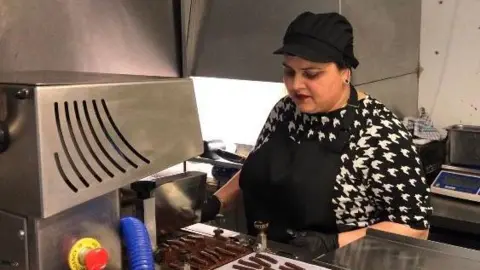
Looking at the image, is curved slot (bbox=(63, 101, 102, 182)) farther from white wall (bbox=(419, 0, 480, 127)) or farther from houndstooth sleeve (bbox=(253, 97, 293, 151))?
white wall (bbox=(419, 0, 480, 127))

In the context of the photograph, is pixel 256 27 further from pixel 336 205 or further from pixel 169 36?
pixel 336 205

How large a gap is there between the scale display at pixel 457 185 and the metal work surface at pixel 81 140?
1305 mm

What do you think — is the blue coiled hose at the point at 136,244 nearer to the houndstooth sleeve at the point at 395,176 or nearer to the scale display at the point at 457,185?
the houndstooth sleeve at the point at 395,176

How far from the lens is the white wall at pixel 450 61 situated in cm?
220

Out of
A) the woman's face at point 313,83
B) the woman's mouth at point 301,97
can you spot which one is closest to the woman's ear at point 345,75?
the woman's face at point 313,83

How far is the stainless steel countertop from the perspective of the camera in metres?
1.77

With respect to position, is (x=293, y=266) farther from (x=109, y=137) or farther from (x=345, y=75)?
(x=345, y=75)

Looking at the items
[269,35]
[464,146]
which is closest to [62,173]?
[269,35]

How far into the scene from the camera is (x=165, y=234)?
115 cm

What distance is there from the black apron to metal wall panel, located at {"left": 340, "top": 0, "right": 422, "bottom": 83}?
374 millimetres

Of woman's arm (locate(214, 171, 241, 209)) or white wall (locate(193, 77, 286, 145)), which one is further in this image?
white wall (locate(193, 77, 286, 145))

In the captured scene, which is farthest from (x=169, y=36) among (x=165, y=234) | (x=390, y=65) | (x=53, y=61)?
(x=165, y=234)

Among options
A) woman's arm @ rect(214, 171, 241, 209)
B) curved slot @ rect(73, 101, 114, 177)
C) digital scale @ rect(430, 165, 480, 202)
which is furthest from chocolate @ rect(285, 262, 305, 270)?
digital scale @ rect(430, 165, 480, 202)

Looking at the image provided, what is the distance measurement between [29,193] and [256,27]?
1.42 m
